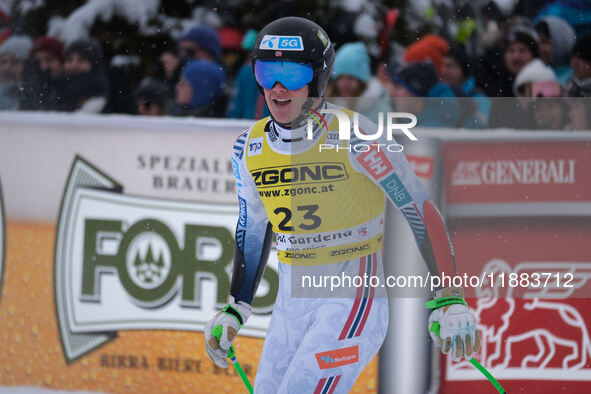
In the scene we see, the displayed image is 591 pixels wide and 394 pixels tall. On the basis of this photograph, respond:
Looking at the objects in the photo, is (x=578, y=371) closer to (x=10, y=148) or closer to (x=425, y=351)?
(x=425, y=351)

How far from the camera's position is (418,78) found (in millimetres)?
4703

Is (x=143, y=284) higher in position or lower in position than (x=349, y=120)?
lower

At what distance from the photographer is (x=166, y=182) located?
458 cm

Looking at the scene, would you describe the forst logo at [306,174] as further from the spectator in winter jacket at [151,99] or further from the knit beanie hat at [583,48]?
the spectator in winter jacket at [151,99]

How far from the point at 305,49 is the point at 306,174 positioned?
1.62 feet

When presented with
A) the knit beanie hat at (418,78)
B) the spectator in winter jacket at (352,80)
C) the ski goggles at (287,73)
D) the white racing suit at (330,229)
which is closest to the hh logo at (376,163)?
the white racing suit at (330,229)

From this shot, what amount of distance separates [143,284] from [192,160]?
79cm

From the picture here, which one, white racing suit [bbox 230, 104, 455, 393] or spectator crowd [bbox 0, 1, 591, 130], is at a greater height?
spectator crowd [bbox 0, 1, 591, 130]

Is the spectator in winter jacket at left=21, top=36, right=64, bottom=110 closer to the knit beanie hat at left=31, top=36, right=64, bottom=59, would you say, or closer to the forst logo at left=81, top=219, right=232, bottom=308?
the knit beanie hat at left=31, top=36, right=64, bottom=59

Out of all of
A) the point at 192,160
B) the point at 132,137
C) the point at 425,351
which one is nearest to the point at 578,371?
the point at 425,351

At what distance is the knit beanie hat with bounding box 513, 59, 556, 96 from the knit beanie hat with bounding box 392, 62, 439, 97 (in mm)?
502

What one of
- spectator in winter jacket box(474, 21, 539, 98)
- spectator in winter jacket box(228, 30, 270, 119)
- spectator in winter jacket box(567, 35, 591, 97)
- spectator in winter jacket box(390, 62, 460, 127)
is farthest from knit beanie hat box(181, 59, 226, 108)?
spectator in winter jacket box(567, 35, 591, 97)

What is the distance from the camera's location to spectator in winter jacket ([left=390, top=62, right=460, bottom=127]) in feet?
14.4

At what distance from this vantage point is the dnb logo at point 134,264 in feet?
14.7
